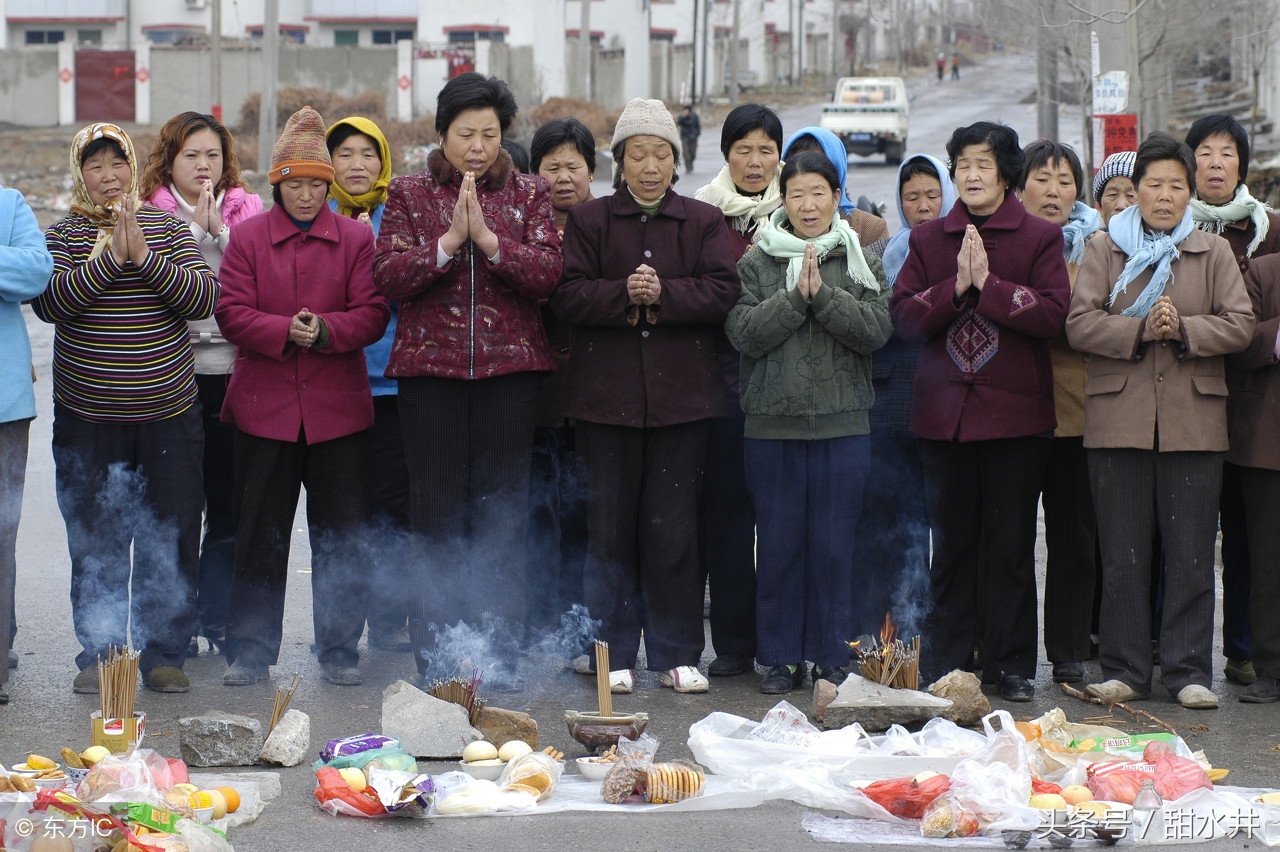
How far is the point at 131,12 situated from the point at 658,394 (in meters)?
48.7

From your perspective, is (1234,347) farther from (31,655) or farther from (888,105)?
(888,105)

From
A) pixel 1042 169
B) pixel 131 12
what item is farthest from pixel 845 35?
pixel 1042 169

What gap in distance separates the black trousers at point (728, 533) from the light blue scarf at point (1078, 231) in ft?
5.09

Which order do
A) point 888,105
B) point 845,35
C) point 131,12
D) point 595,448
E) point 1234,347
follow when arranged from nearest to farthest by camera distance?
point 1234,347 → point 595,448 → point 888,105 → point 131,12 → point 845,35

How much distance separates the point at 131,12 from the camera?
164 ft

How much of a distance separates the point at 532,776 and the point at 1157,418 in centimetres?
276

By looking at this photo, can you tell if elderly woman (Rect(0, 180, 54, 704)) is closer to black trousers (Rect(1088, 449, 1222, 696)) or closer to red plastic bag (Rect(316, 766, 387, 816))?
red plastic bag (Rect(316, 766, 387, 816))

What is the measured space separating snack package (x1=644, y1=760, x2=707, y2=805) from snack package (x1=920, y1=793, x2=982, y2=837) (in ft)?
2.34

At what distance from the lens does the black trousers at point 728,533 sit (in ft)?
21.3

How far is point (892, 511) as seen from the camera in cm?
655

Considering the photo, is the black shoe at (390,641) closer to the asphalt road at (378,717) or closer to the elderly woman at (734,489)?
the asphalt road at (378,717)

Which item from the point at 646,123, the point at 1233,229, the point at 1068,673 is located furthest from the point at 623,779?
the point at 1233,229

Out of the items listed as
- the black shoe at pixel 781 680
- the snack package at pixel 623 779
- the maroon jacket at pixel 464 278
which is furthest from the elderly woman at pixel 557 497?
the snack package at pixel 623 779

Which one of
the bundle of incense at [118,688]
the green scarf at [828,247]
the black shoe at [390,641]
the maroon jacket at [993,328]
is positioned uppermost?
the green scarf at [828,247]
